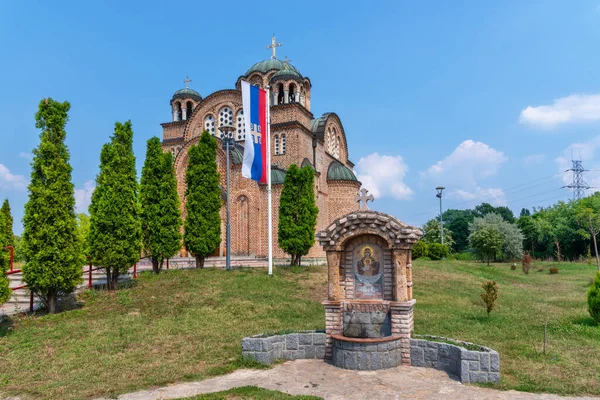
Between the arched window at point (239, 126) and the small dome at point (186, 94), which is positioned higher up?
the small dome at point (186, 94)

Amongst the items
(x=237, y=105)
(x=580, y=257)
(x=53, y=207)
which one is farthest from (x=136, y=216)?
(x=580, y=257)

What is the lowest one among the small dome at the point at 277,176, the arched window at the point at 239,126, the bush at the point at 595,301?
the bush at the point at 595,301

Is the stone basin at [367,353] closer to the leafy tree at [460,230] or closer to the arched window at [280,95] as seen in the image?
the arched window at [280,95]

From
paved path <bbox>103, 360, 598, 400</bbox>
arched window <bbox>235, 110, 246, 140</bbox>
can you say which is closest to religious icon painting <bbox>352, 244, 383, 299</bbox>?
paved path <bbox>103, 360, 598, 400</bbox>

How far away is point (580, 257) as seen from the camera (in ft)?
128

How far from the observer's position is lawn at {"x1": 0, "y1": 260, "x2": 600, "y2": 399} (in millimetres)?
7062

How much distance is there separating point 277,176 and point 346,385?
18.6 m

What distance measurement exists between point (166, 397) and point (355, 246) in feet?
14.0

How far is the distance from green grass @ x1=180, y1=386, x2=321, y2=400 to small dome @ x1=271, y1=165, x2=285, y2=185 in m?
18.3

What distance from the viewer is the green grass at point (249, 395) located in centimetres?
598

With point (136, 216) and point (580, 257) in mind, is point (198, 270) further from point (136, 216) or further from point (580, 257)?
point (580, 257)

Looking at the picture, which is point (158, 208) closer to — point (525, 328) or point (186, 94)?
point (525, 328)

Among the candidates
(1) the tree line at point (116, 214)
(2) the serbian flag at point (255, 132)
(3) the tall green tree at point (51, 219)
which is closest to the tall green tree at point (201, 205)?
(1) the tree line at point (116, 214)

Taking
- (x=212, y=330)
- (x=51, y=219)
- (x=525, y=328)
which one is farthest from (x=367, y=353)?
(x=51, y=219)
